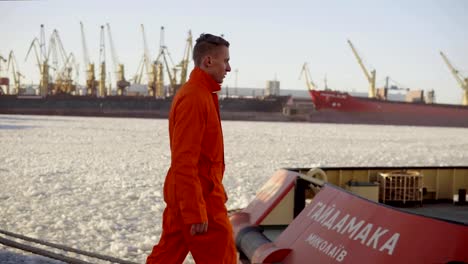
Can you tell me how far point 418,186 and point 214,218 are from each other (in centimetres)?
378

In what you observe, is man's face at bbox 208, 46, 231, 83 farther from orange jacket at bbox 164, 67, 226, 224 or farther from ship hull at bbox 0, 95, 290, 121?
ship hull at bbox 0, 95, 290, 121

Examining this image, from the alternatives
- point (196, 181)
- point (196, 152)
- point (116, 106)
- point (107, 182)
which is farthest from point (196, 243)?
point (116, 106)

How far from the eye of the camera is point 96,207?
8023mm

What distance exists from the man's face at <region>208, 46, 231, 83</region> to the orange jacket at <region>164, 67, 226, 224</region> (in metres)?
0.04

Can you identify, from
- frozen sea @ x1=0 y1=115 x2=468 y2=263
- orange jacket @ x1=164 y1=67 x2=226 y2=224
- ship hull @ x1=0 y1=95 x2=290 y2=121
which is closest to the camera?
orange jacket @ x1=164 y1=67 x2=226 y2=224

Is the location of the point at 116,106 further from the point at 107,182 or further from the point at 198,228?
the point at 198,228

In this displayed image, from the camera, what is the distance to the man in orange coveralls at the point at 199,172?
8.82 ft

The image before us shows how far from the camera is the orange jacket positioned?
2676 millimetres

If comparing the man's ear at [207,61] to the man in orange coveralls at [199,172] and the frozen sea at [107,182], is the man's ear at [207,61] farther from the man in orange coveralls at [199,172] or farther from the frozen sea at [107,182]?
the frozen sea at [107,182]

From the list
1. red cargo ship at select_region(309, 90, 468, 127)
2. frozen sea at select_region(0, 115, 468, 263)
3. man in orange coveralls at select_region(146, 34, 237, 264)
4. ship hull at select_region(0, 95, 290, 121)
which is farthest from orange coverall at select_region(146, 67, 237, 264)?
red cargo ship at select_region(309, 90, 468, 127)

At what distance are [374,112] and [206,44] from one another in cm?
5595

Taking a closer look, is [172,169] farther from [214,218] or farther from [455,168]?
[455,168]

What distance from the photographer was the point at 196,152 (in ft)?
8.91

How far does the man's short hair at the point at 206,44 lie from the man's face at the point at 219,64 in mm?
28
